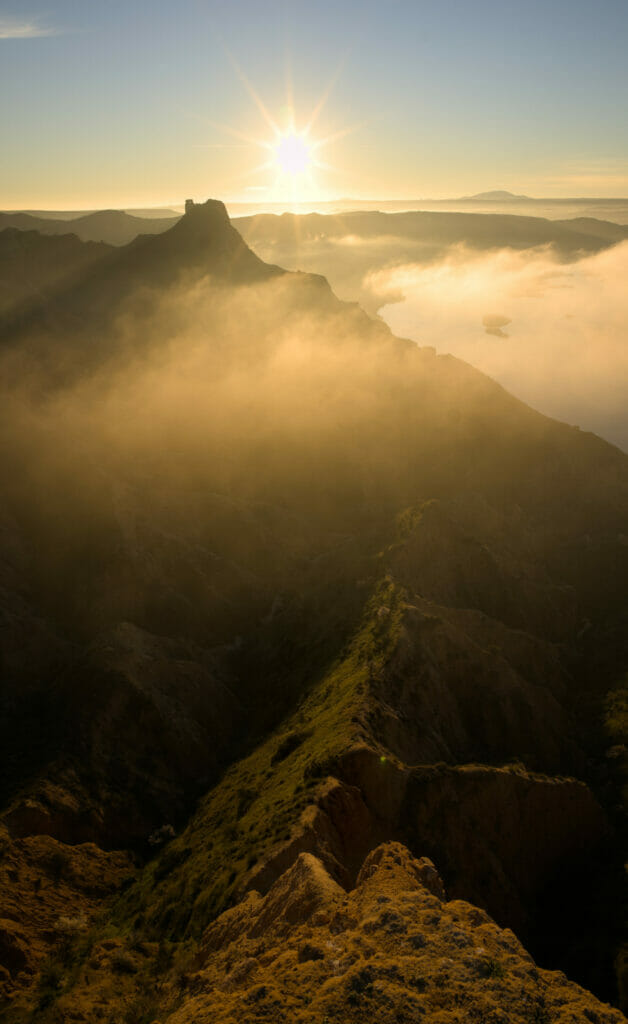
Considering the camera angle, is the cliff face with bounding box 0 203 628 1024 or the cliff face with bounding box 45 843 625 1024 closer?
the cliff face with bounding box 45 843 625 1024

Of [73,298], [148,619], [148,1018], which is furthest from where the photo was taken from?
[73,298]

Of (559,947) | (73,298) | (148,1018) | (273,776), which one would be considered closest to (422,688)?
(273,776)

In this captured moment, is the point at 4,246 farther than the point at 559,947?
Yes

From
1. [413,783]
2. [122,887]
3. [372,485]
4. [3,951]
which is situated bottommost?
[122,887]

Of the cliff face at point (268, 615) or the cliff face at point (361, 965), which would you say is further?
the cliff face at point (268, 615)

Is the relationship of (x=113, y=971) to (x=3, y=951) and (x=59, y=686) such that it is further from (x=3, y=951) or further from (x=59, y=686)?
(x=59, y=686)

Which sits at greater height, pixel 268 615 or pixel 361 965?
pixel 361 965

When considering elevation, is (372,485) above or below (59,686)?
above

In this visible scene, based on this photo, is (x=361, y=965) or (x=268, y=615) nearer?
(x=361, y=965)
